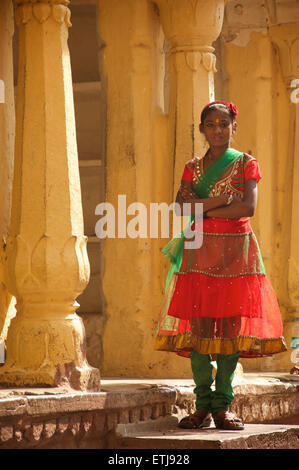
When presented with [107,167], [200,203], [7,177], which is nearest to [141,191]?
[107,167]

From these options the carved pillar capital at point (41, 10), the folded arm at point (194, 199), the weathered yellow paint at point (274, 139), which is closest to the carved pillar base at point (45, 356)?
the folded arm at point (194, 199)

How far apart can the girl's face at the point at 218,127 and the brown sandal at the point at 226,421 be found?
4.76ft

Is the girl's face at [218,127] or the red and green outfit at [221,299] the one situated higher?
the girl's face at [218,127]

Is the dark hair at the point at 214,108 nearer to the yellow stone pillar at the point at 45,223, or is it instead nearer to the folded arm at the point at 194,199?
the folded arm at the point at 194,199

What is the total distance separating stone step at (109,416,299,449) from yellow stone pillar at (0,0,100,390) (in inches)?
15.2

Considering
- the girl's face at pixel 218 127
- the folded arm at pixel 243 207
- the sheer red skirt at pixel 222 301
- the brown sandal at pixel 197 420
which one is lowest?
the brown sandal at pixel 197 420

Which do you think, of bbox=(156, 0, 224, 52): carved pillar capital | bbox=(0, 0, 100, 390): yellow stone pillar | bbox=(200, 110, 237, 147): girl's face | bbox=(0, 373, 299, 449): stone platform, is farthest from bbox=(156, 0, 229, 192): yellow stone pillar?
bbox=(200, 110, 237, 147): girl's face

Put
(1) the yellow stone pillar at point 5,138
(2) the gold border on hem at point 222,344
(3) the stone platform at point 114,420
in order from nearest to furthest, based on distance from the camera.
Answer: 1. (3) the stone platform at point 114,420
2. (2) the gold border on hem at point 222,344
3. (1) the yellow stone pillar at point 5,138

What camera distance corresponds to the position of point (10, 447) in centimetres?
599

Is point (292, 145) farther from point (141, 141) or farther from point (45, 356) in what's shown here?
point (45, 356)

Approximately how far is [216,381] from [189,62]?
2.79 m

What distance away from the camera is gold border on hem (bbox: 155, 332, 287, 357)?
630 centimetres

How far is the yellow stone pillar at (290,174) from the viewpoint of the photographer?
33.1ft

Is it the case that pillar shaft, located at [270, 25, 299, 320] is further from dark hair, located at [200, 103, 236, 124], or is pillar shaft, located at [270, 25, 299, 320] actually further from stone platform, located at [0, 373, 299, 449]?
dark hair, located at [200, 103, 236, 124]
